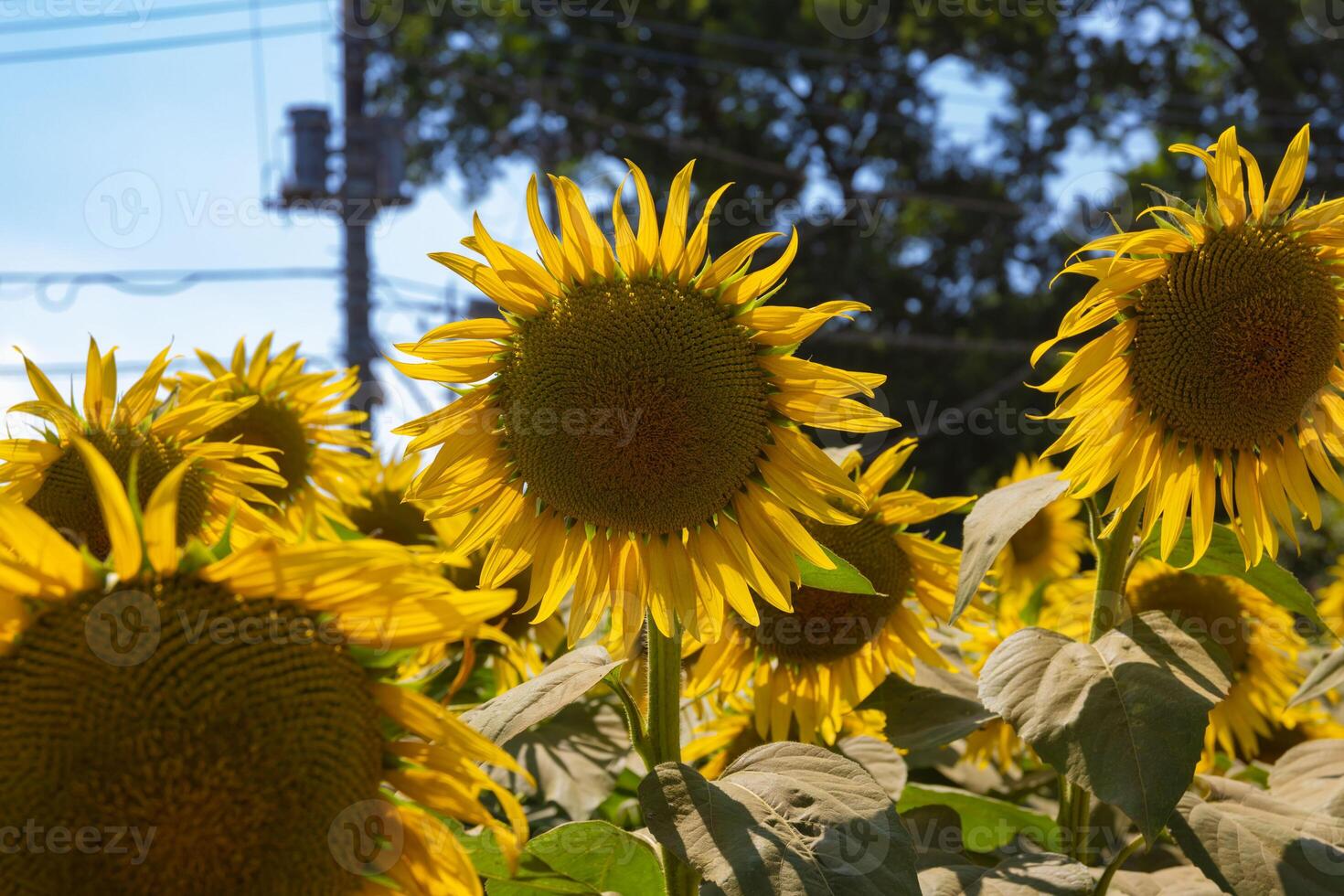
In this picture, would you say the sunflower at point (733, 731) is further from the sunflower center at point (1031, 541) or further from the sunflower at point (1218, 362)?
the sunflower center at point (1031, 541)

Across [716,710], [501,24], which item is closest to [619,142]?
[501,24]

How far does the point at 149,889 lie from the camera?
1.09 meters

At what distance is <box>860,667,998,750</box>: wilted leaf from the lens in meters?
1.80

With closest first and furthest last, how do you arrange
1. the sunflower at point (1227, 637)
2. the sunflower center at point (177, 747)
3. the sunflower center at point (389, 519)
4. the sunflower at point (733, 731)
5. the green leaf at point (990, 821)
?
the sunflower center at point (177, 747) → the green leaf at point (990, 821) → the sunflower at point (733, 731) → the sunflower at point (1227, 637) → the sunflower center at point (389, 519)

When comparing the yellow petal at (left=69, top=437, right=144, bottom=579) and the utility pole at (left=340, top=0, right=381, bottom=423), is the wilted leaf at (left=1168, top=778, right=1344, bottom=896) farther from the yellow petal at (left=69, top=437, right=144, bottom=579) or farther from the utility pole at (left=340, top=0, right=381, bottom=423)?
the utility pole at (left=340, top=0, right=381, bottom=423)

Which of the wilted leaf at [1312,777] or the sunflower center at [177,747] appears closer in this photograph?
the sunflower center at [177,747]

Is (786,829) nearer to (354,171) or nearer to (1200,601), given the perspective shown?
(1200,601)

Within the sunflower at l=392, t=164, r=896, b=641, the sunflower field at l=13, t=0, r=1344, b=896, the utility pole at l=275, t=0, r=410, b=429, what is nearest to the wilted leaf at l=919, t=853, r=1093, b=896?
the sunflower field at l=13, t=0, r=1344, b=896

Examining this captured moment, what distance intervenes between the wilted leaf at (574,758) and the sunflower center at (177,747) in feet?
2.88

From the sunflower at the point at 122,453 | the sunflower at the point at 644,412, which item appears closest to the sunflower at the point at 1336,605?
the sunflower at the point at 644,412

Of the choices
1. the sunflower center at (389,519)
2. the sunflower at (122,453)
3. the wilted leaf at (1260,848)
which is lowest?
the wilted leaf at (1260,848)

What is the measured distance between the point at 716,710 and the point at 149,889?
55.6 inches

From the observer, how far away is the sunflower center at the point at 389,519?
2.87m

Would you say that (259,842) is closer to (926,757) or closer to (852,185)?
(926,757)
